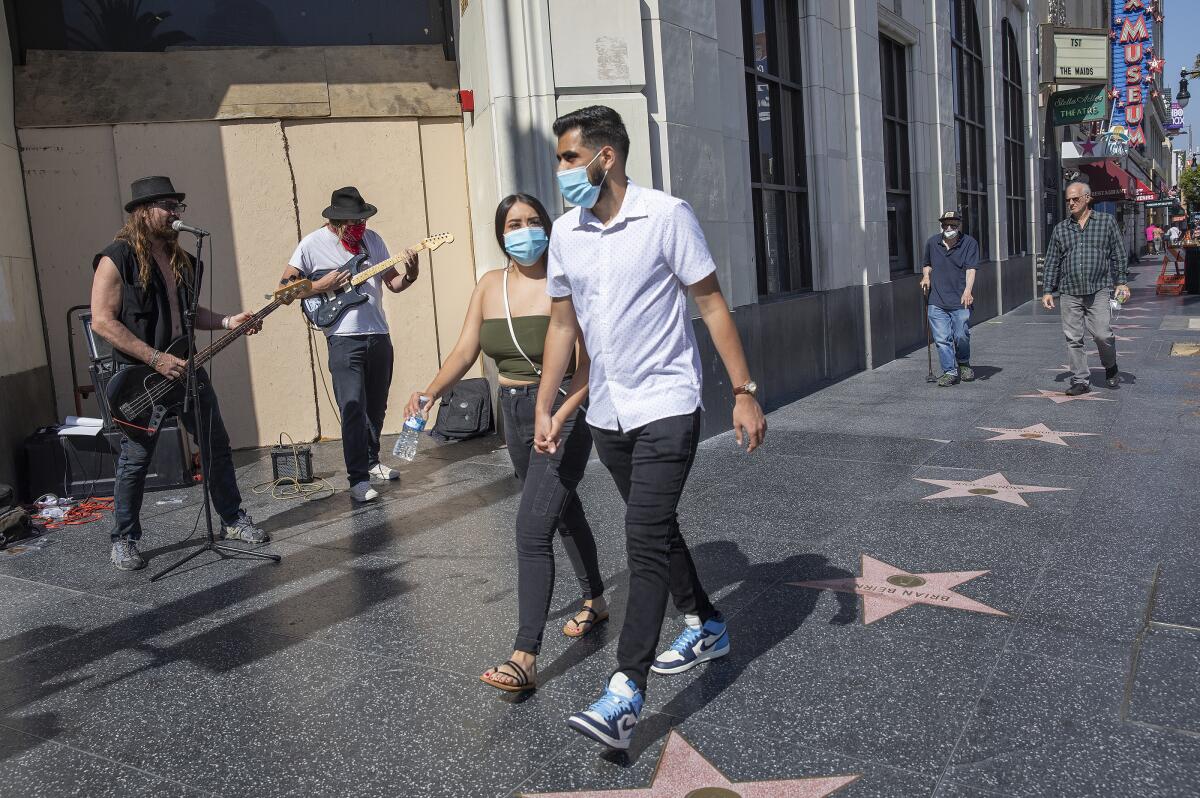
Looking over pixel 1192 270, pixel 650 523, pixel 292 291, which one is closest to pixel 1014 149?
pixel 1192 270

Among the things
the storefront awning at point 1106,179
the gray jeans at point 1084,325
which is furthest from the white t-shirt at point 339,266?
the storefront awning at point 1106,179

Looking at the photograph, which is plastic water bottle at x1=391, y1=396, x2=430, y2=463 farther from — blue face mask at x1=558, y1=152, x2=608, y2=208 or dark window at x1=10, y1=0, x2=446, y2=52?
dark window at x1=10, y1=0, x2=446, y2=52

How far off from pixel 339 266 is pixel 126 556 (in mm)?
2269

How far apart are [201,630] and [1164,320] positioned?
52.5 feet

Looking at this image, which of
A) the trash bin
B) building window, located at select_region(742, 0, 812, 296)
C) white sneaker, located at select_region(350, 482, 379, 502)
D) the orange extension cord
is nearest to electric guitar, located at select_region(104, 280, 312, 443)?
white sneaker, located at select_region(350, 482, 379, 502)

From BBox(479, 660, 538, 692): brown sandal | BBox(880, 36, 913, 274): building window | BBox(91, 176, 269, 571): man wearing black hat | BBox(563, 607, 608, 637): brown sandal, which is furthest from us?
BBox(880, 36, 913, 274): building window

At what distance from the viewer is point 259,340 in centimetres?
862

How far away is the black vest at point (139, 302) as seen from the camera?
5168mm

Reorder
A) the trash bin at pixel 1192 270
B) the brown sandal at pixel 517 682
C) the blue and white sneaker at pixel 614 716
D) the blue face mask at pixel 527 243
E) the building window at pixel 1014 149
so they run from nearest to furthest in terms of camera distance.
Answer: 1. the blue and white sneaker at pixel 614 716
2. the brown sandal at pixel 517 682
3. the blue face mask at pixel 527 243
4. the building window at pixel 1014 149
5. the trash bin at pixel 1192 270

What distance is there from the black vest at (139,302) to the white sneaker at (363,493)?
163cm

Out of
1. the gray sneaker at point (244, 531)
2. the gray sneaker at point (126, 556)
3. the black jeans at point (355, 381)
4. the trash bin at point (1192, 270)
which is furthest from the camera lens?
the trash bin at point (1192, 270)

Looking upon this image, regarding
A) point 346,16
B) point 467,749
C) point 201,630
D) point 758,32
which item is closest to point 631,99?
point 346,16

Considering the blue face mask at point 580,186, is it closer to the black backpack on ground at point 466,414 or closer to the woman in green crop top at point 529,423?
the woman in green crop top at point 529,423

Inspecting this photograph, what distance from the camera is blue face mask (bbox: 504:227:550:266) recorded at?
12.2 feet
